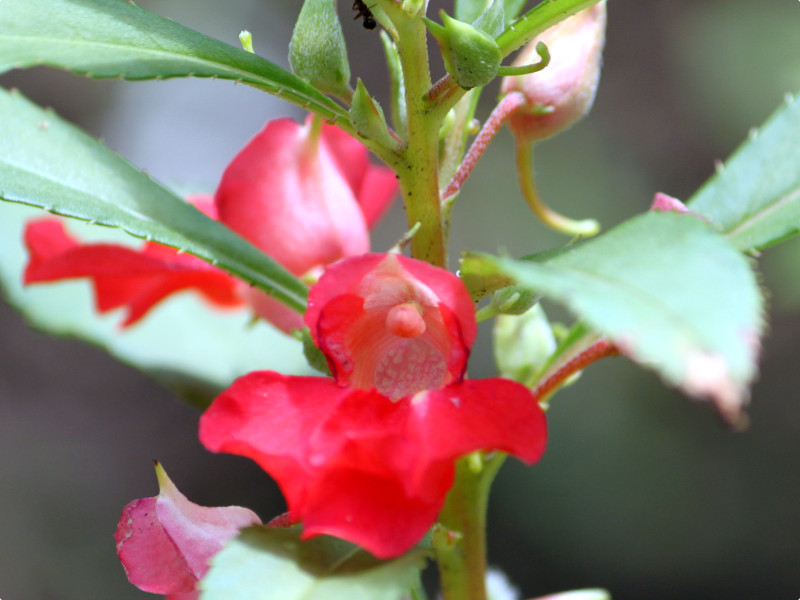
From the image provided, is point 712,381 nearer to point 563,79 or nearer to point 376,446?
point 376,446

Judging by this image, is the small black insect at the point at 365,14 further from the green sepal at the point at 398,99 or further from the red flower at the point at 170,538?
the red flower at the point at 170,538

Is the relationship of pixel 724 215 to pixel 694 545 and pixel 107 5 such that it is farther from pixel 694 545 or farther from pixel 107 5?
pixel 694 545

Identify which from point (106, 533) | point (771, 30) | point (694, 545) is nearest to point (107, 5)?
point (106, 533)

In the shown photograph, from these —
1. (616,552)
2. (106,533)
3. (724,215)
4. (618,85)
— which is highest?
(724,215)

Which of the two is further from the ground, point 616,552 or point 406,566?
point 406,566

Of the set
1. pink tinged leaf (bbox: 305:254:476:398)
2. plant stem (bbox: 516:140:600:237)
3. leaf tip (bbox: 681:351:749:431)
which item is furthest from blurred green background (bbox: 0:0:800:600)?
leaf tip (bbox: 681:351:749:431)

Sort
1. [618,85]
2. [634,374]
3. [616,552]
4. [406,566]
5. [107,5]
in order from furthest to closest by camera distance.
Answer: [618,85] < [634,374] < [616,552] < [107,5] < [406,566]
